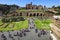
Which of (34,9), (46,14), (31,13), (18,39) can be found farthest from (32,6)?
(18,39)

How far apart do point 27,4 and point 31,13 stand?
16.6ft

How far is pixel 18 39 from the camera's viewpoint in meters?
15.6

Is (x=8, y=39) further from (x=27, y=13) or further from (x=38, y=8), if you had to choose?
(x=38, y=8)

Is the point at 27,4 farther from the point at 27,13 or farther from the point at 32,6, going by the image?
the point at 27,13

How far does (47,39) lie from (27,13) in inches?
1422

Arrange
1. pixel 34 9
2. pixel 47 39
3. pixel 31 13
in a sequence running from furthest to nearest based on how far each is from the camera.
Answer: pixel 34 9, pixel 31 13, pixel 47 39

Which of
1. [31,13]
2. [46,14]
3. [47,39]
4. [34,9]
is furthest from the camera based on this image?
[34,9]

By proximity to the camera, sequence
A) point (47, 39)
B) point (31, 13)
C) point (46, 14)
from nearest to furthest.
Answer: point (47, 39), point (46, 14), point (31, 13)

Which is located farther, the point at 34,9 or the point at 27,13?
the point at 34,9

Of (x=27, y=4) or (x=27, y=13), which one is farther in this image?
(x=27, y=4)

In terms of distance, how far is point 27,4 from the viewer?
182 ft

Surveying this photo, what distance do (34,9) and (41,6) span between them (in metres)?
2.42

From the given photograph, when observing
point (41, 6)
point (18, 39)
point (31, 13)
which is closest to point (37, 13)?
point (31, 13)

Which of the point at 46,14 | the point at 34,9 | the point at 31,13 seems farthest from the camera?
the point at 34,9
